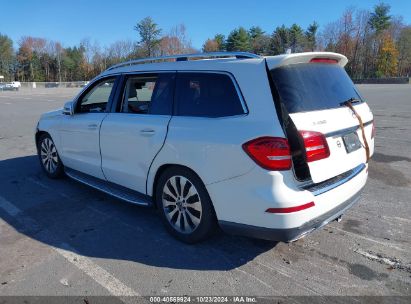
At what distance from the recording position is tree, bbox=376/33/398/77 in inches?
3765

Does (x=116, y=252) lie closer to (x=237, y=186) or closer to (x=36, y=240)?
(x=36, y=240)

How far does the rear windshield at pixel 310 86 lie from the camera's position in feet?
10.8

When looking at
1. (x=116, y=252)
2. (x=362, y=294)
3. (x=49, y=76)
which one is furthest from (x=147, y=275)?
(x=49, y=76)

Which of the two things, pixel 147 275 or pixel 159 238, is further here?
pixel 159 238

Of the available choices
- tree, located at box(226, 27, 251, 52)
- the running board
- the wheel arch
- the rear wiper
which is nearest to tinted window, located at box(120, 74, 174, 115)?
the wheel arch

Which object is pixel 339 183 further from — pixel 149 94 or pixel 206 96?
pixel 149 94

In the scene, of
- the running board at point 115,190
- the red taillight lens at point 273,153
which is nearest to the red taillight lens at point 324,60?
the red taillight lens at point 273,153

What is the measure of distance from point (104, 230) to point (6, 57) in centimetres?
13117

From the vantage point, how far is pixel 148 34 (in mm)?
109188

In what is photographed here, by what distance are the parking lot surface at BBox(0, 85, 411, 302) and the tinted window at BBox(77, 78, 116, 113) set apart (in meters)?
1.26

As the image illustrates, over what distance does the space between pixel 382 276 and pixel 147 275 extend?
2008 mm

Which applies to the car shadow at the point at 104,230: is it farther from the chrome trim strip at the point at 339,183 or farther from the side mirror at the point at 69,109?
the side mirror at the point at 69,109

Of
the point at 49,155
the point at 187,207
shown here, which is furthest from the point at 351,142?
the point at 49,155

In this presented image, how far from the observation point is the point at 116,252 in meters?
3.80
